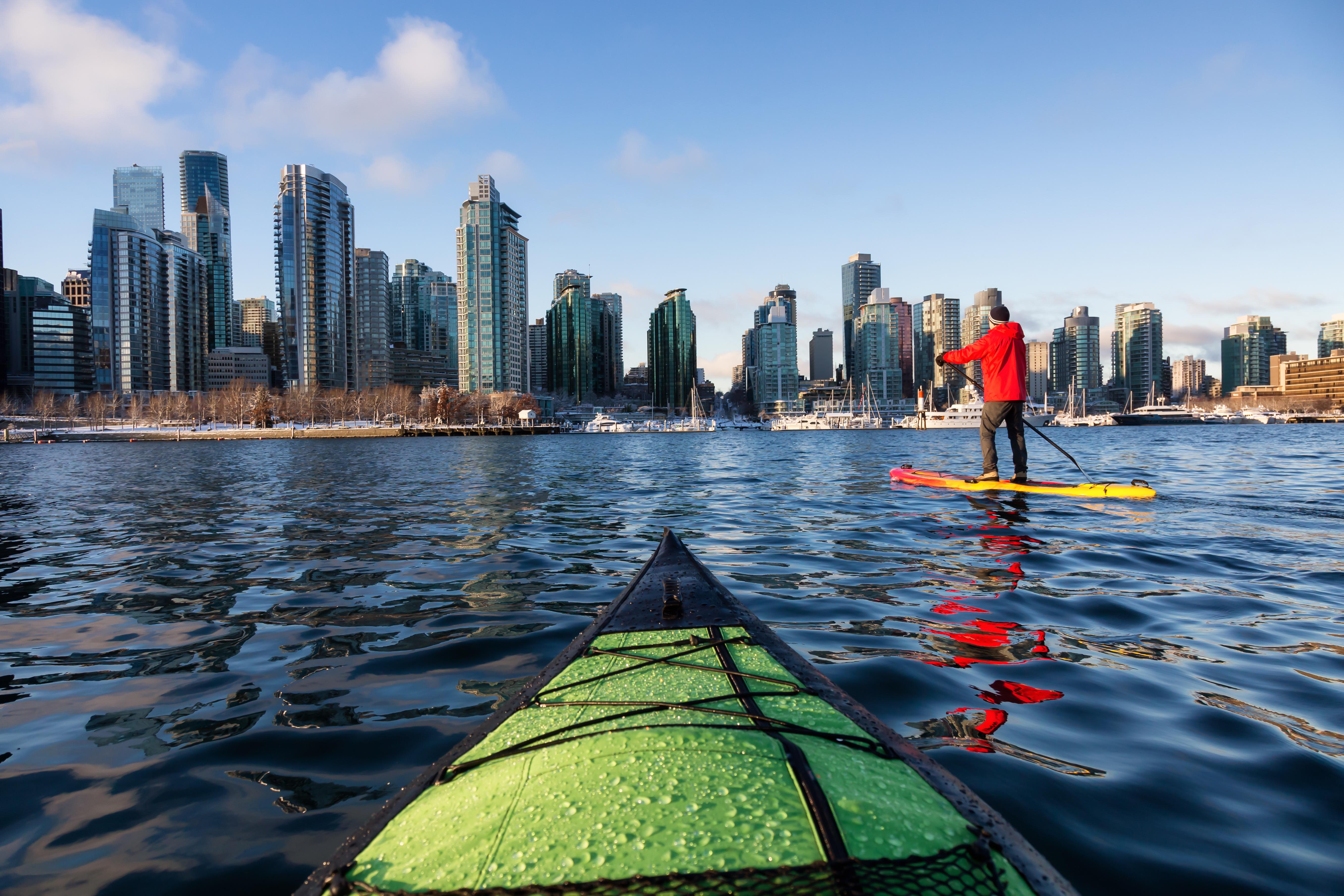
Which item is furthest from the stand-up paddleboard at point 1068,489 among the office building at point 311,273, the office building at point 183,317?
the office building at point 183,317

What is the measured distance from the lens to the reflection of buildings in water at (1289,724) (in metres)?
3.34

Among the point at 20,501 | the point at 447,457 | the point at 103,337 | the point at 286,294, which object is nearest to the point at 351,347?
the point at 286,294

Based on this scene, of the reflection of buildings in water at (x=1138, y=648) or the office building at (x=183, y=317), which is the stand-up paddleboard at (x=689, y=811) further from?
the office building at (x=183, y=317)

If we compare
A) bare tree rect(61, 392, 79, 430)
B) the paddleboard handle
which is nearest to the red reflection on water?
the paddleboard handle

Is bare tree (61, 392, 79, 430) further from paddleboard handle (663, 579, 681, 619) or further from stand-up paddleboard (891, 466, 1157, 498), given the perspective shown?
paddleboard handle (663, 579, 681, 619)

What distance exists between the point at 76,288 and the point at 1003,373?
248 meters

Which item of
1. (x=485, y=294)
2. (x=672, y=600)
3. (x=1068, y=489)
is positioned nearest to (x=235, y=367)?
(x=485, y=294)

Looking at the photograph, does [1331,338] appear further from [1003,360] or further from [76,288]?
[76,288]

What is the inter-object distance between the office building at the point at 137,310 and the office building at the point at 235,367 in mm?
4445

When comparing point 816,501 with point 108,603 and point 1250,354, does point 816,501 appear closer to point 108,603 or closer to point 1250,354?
point 108,603

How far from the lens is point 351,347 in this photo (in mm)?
170125

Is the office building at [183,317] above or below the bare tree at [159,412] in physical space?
above

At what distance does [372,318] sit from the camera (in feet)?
590

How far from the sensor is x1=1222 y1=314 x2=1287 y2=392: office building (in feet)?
611
